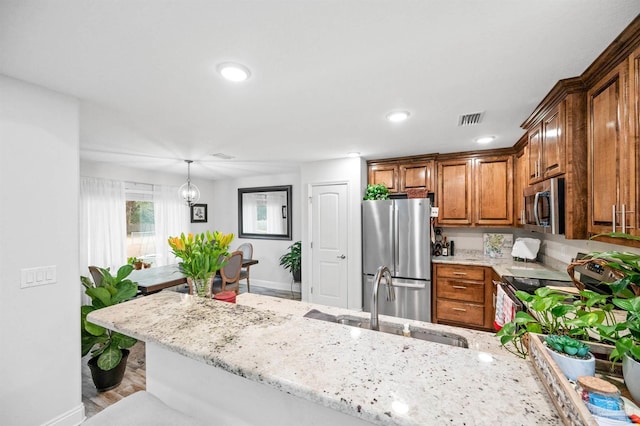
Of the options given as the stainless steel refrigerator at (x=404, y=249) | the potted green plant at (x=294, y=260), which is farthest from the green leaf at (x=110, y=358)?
the potted green plant at (x=294, y=260)

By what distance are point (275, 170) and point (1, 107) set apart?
12.4 ft

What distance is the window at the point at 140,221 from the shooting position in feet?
15.5

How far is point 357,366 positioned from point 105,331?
8.41 ft

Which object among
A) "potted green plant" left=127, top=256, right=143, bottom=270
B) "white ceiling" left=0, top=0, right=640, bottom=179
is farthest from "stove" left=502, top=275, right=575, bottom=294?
"potted green plant" left=127, top=256, right=143, bottom=270

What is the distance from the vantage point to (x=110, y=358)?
7.63 feet

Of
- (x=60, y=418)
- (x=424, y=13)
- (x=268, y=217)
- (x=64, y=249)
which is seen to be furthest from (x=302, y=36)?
(x=268, y=217)

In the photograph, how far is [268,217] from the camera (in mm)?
5879

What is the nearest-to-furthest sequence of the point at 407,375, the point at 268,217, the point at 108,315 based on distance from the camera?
the point at 407,375 < the point at 108,315 < the point at 268,217

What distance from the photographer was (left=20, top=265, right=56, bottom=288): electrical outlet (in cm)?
168

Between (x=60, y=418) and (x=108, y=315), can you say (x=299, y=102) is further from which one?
(x=60, y=418)

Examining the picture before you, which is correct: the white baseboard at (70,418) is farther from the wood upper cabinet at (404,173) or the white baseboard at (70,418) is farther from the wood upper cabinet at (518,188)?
the wood upper cabinet at (518,188)

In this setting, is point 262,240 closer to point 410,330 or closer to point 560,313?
point 410,330

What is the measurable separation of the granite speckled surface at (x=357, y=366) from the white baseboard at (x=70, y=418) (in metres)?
A: 1.39

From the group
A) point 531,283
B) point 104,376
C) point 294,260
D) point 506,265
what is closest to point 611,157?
point 531,283
